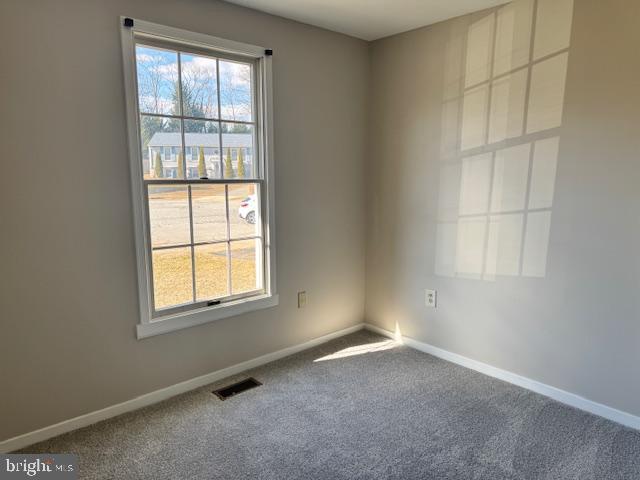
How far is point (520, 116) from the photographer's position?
2547mm

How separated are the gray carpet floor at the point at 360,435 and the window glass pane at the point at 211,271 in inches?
22.7

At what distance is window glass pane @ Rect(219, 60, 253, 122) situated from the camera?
264 centimetres

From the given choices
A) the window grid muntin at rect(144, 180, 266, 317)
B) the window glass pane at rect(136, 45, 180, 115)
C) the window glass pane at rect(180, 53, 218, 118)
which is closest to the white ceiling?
the window glass pane at rect(180, 53, 218, 118)

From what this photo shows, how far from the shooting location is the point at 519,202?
2592 millimetres

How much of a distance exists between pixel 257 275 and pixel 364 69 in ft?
5.80

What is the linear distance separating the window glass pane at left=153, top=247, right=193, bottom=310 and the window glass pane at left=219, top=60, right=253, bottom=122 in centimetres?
88

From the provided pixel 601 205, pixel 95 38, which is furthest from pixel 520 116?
pixel 95 38

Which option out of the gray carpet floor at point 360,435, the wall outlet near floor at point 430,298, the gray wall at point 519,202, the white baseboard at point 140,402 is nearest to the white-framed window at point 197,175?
the white baseboard at point 140,402

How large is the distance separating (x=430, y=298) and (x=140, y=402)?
2.02m

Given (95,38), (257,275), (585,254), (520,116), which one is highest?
(95,38)

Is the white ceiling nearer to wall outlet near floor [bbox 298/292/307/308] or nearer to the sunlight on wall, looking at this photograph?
the sunlight on wall

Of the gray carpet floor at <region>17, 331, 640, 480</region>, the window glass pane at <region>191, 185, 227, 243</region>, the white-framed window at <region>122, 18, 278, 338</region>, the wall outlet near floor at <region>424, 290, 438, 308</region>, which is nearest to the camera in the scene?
the gray carpet floor at <region>17, 331, 640, 480</region>

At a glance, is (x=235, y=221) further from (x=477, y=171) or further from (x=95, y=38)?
(x=477, y=171)

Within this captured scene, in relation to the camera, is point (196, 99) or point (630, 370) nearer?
point (630, 370)
